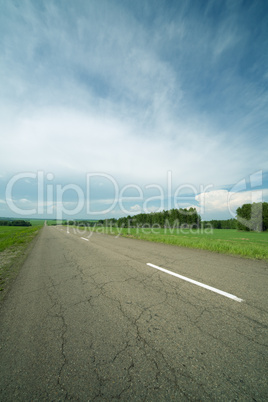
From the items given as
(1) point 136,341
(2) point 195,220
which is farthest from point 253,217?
(1) point 136,341

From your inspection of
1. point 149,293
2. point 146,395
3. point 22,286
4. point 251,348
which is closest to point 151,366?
point 146,395

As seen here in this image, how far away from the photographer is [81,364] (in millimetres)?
1938

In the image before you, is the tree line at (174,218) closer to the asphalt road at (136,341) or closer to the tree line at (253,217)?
the tree line at (253,217)

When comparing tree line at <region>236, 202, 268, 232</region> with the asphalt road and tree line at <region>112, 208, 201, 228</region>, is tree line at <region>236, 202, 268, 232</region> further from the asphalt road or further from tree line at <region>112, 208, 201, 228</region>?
the asphalt road

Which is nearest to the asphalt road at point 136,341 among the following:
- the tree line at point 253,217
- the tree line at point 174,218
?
the tree line at point 253,217

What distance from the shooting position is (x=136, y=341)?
2268mm

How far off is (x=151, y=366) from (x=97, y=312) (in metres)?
1.51

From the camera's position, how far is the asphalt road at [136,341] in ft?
5.35

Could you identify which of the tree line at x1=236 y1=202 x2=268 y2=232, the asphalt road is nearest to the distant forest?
the tree line at x1=236 y1=202 x2=268 y2=232

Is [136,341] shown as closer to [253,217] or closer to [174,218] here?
[253,217]

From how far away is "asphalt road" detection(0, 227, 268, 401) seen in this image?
5.35 ft

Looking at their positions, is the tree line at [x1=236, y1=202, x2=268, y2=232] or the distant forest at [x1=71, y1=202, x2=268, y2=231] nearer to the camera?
the tree line at [x1=236, y1=202, x2=268, y2=232]

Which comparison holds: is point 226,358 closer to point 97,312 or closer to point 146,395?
point 146,395

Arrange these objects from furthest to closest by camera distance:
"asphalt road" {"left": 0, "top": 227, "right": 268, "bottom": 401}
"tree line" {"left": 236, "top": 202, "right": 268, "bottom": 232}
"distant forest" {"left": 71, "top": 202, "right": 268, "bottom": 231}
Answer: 1. "distant forest" {"left": 71, "top": 202, "right": 268, "bottom": 231}
2. "tree line" {"left": 236, "top": 202, "right": 268, "bottom": 232}
3. "asphalt road" {"left": 0, "top": 227, "right": 268, "bottom": 401}
